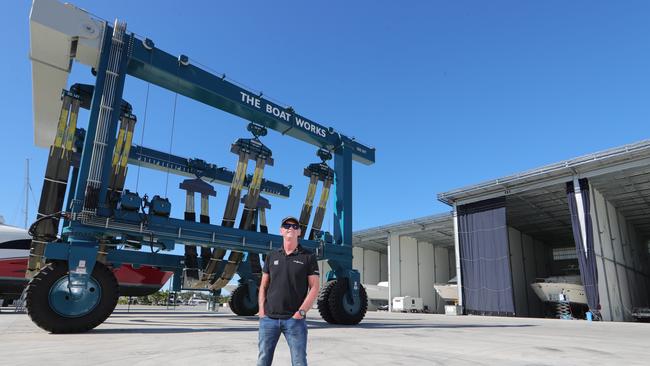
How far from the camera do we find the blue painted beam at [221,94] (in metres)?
13.1

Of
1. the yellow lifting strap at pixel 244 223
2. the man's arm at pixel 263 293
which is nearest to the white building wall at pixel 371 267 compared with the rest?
the yellow lifting strap at pixel 244 223

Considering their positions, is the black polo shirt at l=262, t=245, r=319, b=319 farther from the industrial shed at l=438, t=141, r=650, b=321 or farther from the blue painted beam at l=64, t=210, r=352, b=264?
the industrial shed at l=438, t=141, r=650, b=321

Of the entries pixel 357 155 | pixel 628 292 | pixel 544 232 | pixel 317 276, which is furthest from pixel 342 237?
pixel 544 232

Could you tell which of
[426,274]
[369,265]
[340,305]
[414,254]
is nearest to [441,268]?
[426,274]

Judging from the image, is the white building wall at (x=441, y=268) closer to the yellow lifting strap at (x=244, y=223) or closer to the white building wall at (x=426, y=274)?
the white building wall at (x=426, y=274)

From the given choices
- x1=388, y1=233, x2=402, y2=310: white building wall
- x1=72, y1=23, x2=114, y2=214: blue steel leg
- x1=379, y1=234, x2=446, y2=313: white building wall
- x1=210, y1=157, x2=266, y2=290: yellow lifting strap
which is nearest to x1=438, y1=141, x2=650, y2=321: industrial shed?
x1=388, y1=233, x2=402, y2=310: white building wall

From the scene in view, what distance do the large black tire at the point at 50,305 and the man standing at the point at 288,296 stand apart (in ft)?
26.5

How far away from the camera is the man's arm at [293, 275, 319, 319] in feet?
12.1

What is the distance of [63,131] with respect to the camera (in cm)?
1245

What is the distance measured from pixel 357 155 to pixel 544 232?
40.3m

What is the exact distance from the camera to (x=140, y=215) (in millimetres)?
12047

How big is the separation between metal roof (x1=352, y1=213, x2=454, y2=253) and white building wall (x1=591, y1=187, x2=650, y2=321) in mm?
13898

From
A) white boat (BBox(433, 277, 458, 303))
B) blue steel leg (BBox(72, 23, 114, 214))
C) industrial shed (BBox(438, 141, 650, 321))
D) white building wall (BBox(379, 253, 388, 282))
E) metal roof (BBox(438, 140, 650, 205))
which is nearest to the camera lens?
blue steel leg (BBox(72, 23, 114, 214))

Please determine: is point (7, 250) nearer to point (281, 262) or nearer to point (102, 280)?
point (102, 280)
